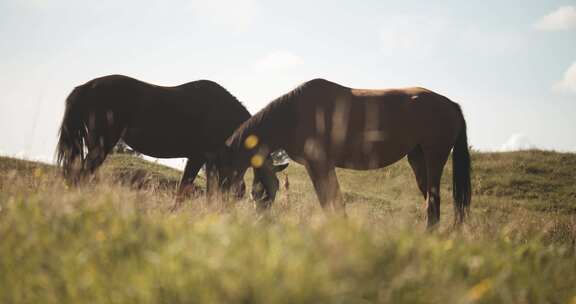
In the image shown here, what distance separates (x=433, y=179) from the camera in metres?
7.29

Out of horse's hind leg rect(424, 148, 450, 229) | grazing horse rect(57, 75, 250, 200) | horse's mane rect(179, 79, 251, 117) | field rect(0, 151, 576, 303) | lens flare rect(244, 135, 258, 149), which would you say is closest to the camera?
field rect(0, 151, 576, 303)

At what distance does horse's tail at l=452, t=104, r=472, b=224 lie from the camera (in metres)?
7.63

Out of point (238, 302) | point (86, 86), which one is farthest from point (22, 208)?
point (86, 86)

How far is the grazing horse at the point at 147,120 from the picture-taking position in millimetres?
7750

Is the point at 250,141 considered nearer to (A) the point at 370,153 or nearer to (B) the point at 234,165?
(B) the point at 234,165

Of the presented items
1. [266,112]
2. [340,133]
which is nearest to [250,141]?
[266,112]

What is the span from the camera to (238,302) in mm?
2232

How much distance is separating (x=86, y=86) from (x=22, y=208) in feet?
15.1

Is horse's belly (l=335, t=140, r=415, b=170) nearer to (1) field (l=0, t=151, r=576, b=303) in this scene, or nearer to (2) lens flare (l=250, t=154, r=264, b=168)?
(2) lens flare (l=250, t=154, r=264, b=168)

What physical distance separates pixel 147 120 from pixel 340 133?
349cm

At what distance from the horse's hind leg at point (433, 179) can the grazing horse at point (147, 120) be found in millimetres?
3358

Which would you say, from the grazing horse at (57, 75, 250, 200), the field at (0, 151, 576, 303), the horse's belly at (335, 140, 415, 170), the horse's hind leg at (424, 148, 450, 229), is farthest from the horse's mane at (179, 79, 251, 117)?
the field at (0, 151, 576, 303)

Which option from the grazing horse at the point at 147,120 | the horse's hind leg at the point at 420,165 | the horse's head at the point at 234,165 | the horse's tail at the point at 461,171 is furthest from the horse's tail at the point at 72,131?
the horse's tail at the point at 461,171

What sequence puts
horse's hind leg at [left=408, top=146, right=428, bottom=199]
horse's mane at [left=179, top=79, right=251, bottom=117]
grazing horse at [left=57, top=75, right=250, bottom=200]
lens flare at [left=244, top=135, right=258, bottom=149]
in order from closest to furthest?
1. lens flare at [left=244, top=135, right=258, bottom=149]
2. horse's hind leg at [left=408, top=146, right=428, bottom=199]
3. grazing horse at [left=57, top=75, right=250, bottom=200]
4. horse's mane at [left=179, top=79, right=251, bottom=117]
